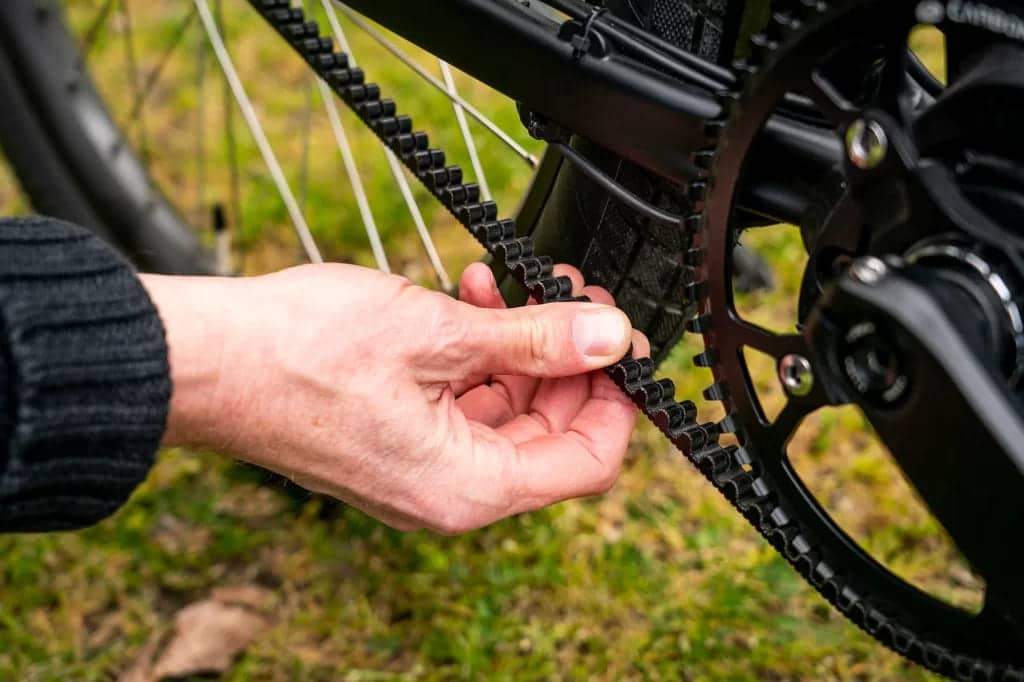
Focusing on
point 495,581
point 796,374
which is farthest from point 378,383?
point 495,581

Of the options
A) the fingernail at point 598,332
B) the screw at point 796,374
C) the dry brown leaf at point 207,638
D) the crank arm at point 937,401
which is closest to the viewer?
the crank arm at point 937,401

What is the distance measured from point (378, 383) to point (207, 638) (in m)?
0.73

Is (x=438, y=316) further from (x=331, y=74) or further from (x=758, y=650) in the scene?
(x=758, y=650)

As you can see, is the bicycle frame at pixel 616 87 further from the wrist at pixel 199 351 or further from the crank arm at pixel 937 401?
the wrist at pixel 199 351

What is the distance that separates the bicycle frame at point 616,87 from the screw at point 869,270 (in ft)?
0.46

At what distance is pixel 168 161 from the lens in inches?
108

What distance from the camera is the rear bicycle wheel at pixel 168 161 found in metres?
1.29

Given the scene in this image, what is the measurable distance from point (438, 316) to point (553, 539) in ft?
2.47

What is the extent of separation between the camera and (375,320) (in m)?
1.11

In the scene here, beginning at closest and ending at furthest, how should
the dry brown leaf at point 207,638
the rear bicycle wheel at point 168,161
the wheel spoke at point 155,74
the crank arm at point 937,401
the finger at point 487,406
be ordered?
the crank arm at point 937,401 < the rear bicycle wheel at point 168,161 < the finger at point 487,406 < the dry brown leaf at point 207,638 < the wheel spoke at point 155,74

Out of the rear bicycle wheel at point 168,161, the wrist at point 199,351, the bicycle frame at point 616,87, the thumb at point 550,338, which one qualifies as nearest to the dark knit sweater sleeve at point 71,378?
the wrist at point 199,351

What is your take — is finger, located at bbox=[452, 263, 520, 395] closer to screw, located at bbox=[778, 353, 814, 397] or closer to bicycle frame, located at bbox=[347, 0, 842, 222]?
bicycle frame, located at bbox=[347, 0, 842, 222]

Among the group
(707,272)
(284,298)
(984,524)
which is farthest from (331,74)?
(984,524)

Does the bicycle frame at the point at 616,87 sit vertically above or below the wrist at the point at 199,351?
above
